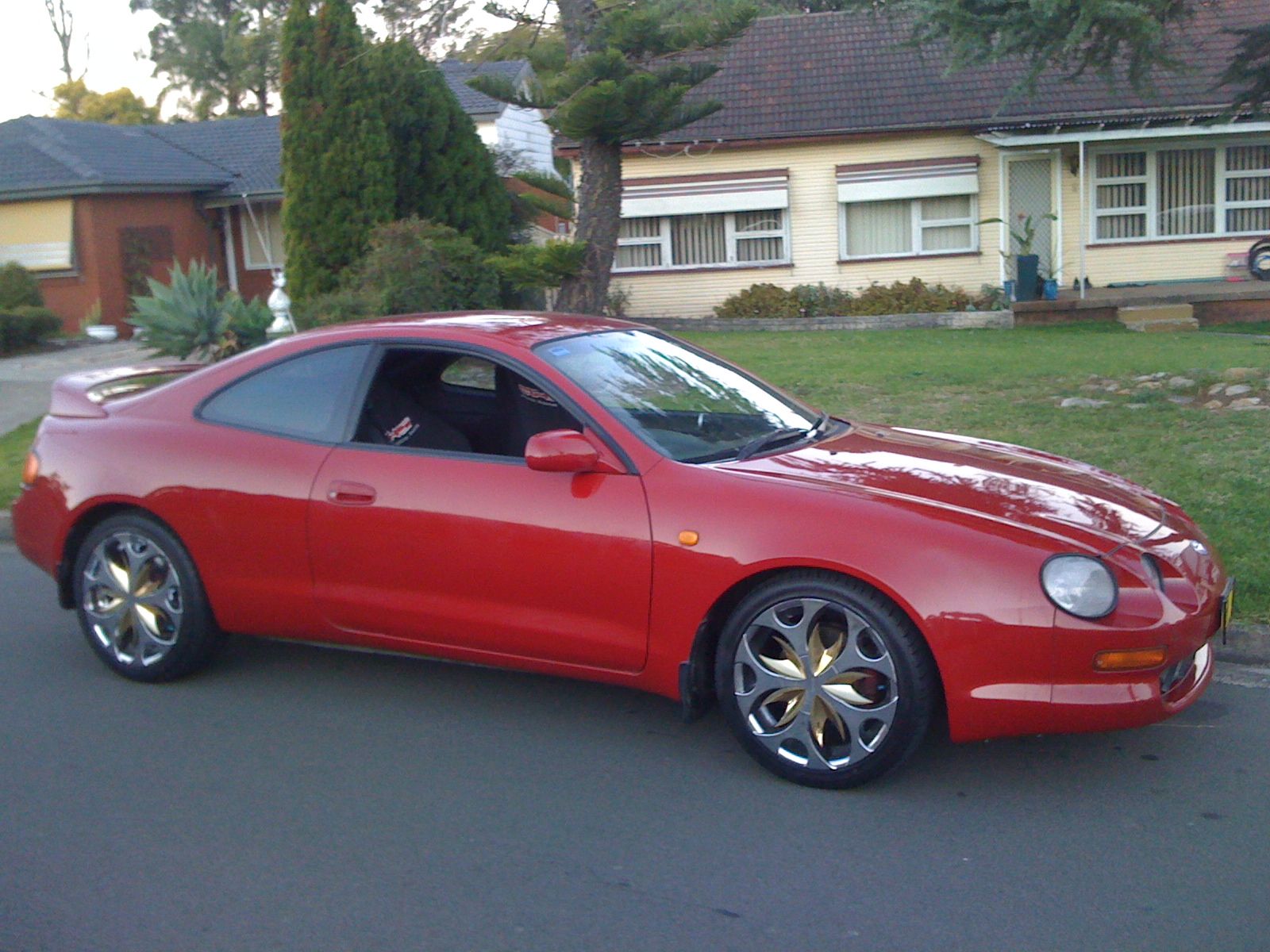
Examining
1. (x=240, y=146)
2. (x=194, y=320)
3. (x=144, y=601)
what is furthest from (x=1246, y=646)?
(x=240, y=146)

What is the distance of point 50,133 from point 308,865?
2462cm

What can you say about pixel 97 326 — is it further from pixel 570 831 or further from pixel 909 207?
pixel 570 831

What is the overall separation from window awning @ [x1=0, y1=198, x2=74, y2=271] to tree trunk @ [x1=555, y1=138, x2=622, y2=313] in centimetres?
1478

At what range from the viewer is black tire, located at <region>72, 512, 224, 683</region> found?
5.54m

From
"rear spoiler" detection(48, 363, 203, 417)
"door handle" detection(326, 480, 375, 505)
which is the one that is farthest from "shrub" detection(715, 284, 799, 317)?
"door handle" detection(326, 480, 375, 505)

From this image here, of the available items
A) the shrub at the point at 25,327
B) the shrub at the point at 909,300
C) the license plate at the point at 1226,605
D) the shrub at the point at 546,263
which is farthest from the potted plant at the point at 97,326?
the license plate at the point at 1226,605

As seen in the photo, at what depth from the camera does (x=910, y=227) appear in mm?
23188

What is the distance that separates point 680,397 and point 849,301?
57.7 feet

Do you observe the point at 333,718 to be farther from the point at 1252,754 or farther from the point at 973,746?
the point at 1252,754

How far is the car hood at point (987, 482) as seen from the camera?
454cm

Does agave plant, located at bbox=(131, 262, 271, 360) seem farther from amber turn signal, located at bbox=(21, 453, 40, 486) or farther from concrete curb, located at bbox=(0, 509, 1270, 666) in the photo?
concrete curb, located at bbox=(0, 509, 1270, 666)

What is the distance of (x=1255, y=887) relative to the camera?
378 cm

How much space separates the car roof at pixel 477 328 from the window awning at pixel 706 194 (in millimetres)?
17821

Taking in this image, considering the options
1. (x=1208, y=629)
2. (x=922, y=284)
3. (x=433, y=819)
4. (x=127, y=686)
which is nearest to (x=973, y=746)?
(x=1208, y=629)
